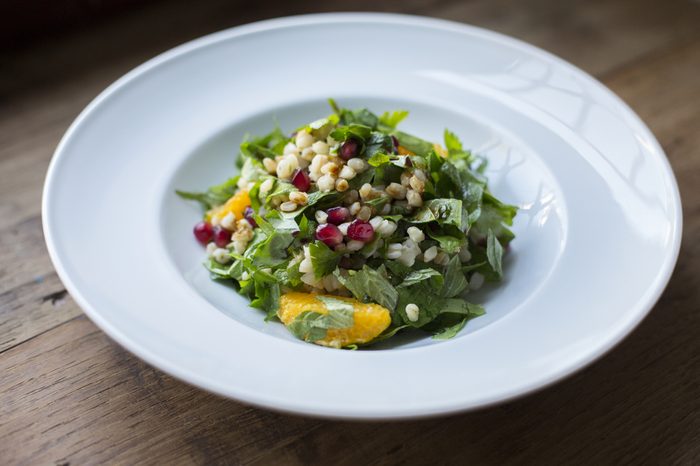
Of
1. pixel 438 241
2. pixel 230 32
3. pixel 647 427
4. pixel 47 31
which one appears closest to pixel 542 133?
pixel 438 241

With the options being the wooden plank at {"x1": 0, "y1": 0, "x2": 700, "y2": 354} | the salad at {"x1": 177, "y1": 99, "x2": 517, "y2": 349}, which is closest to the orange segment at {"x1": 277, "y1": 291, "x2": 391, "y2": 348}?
the salad at {"x1": 177, "y1": 99, "x2": 517, "y2": 349}

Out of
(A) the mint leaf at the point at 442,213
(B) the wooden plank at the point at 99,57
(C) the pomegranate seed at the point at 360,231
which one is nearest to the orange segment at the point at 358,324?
(C) the pomegranate seed at the point at 360,231

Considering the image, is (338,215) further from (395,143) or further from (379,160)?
(395,143)

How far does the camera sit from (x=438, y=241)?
7.79 ft

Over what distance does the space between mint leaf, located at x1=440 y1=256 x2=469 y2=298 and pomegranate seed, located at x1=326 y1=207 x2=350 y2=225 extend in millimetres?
375

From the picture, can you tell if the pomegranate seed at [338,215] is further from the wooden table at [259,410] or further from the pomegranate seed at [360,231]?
the wooden table at [259,410]

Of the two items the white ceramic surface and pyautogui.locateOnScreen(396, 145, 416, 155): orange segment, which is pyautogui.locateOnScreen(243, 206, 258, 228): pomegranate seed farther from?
pyautogui.locateOnScreen(396, 145, 416, 155): orange segment

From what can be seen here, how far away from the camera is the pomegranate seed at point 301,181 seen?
8.01 ft

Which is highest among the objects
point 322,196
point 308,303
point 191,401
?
point 322,196

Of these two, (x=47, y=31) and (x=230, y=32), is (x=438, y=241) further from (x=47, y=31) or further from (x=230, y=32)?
(x=47, y=31)

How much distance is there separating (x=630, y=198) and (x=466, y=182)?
547 mm

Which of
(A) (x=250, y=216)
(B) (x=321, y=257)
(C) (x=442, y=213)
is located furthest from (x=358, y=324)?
(A) (x=250, y=216)

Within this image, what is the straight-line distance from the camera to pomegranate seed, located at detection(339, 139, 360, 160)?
2488 millimetres

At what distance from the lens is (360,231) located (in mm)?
2279
